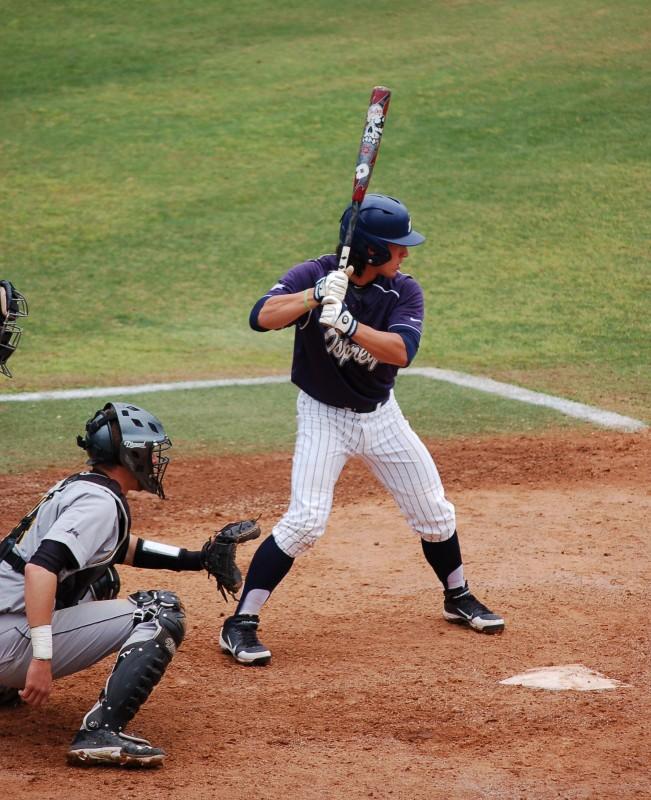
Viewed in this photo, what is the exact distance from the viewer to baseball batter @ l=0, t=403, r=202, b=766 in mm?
3904

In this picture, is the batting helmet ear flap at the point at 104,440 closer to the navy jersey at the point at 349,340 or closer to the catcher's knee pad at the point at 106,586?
the catcher's knee pad at the point at 106,586

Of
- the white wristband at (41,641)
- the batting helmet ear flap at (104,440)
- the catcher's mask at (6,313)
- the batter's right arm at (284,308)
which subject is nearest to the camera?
the white wristband at (41,641)

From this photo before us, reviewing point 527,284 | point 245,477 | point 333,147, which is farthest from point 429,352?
point 333,147

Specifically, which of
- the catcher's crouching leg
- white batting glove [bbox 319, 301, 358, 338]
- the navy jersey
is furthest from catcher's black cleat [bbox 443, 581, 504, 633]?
the catcher's crouching leg

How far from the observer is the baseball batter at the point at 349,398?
16.3 ft

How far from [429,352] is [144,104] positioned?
778 cm

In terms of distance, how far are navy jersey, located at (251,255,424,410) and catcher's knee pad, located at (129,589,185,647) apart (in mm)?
1225

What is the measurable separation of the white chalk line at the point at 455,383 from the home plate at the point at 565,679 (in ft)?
13.0

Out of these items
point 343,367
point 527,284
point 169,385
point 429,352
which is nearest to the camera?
point 343,367

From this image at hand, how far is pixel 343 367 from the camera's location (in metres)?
5.08

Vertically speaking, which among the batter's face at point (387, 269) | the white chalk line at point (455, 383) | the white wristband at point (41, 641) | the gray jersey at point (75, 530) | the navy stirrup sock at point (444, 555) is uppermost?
the batter's face at point (387, 269)

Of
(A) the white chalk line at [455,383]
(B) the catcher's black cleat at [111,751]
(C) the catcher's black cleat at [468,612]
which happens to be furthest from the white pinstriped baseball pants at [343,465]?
(A) the white chalk line at [455,383]

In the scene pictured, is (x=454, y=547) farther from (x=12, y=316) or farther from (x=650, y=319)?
(x=650, y=319)

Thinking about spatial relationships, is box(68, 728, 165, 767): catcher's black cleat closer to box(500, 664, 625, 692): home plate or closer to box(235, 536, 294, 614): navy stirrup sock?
box(235, 536, 294, 614): navy stirrup sock
